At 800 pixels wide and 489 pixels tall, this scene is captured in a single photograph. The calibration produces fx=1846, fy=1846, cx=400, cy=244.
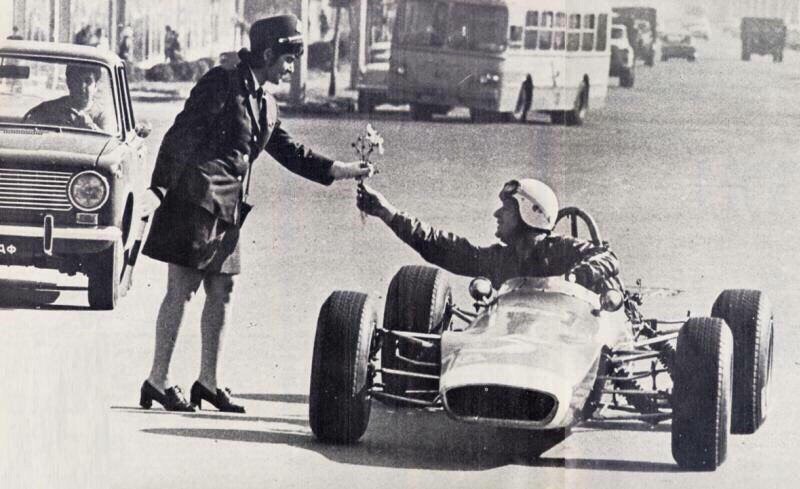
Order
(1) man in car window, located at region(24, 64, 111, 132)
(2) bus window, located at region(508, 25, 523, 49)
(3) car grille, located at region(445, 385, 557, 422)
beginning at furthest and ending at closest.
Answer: (2) bus window, located at region(508, 25, 523, 49), (1) man in car window, located at region(24, 64, 111, 132), (3) car grille, located at region(445, 385, 557, 422)

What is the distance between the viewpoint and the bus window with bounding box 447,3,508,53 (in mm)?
13750

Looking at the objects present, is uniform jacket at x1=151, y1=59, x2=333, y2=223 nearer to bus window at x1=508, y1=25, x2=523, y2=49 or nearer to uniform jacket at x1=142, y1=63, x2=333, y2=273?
uniform jacket at x1=142, y1=63, x2=333, y2=273

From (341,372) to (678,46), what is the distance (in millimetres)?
6398

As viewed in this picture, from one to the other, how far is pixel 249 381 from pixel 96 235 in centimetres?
124

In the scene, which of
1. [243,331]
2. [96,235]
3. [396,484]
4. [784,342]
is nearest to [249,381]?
[243,331]

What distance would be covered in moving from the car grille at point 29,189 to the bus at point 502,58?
3333 mm

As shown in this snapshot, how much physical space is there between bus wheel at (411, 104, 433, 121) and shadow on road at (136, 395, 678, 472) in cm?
469

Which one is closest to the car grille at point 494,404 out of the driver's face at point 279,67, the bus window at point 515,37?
the driver's face at point 279,67

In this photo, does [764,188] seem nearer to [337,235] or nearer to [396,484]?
[337,235]

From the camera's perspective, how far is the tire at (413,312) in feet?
26.6

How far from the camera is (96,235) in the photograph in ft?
30.6

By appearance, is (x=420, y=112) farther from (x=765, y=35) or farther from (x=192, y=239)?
(x=192, y=239)

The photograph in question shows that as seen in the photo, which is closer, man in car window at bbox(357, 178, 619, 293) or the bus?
man in car window at bbox(357, 178, 619, 293)

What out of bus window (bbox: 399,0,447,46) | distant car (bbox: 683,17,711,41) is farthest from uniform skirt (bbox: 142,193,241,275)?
bus window (bbox: 399,0,447,46)
